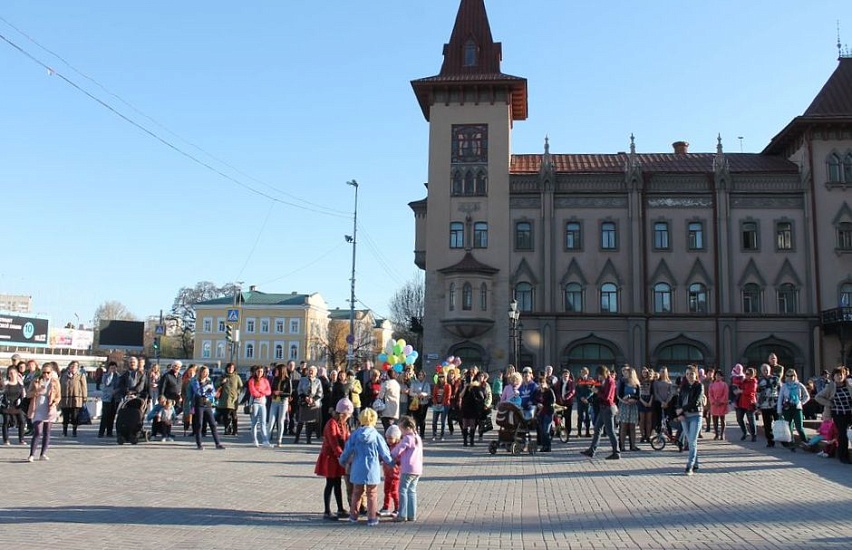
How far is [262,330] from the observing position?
336ft

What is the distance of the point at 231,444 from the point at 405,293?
69.9 metres

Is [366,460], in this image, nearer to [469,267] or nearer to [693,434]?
[693,434]

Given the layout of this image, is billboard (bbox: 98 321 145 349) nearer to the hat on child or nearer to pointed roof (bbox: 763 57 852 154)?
pointed roof (bbox: 763 57 852 154)

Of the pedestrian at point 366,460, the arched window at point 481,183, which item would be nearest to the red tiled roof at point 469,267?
the arched window at point 481,183

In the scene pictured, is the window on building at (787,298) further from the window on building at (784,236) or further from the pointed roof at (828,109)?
the pointed roof at (828,109)

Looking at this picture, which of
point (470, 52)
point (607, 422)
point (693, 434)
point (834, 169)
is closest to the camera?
point (693, 434)

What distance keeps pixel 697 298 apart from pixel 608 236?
6.56m

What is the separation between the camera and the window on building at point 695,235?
156 feet

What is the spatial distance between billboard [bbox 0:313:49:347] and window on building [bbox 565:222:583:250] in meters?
57.7

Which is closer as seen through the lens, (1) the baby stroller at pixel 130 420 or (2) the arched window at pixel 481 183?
(1) the baby stroller at pixel 130 420

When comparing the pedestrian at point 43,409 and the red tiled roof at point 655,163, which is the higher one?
the red tiled roof at point 655,163

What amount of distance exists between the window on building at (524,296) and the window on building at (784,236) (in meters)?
15.3

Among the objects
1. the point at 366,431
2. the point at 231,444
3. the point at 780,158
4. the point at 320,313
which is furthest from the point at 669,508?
the point at 320,313

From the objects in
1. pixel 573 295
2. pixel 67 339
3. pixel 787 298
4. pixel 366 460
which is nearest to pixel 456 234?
pixel 573 295
